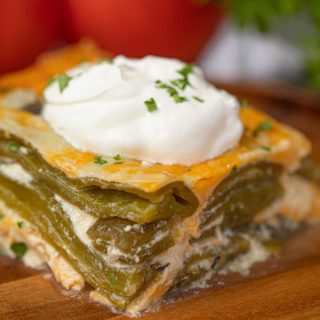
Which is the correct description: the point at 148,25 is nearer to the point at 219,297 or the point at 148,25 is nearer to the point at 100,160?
the point at 100,160

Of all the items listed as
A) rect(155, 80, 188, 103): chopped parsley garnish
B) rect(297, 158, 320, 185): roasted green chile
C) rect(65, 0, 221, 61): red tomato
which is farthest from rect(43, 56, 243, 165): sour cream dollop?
rect(65, 0, 221, 61): red tomato

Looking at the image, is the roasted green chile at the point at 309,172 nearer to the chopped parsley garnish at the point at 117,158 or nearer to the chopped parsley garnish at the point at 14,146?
the chopped parsley garnish at the point at 117,158

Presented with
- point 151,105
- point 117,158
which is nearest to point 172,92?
point 151,105

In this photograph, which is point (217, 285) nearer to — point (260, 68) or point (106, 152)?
point (106, 152)

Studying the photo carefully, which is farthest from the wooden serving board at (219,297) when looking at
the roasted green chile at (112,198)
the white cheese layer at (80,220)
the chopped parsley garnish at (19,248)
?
the roasted green chile at (112,198)

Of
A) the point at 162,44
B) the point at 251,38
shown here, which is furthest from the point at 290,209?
the point at 251,38

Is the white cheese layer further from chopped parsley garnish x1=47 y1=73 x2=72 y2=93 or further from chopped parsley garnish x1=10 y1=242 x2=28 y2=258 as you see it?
chopped parsley garnish x1=47 y1=73 x2=72 y2=93
